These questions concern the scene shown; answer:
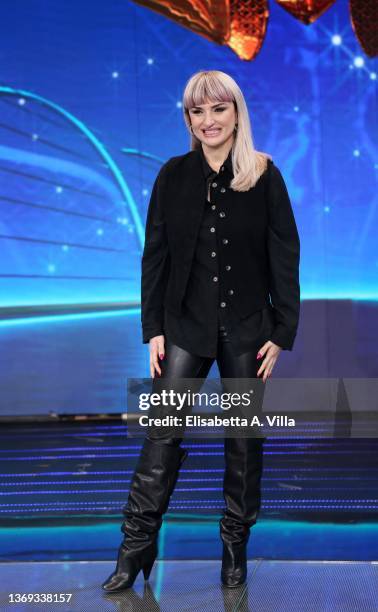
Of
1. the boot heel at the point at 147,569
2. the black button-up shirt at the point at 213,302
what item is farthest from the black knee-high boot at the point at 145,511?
the black button-up shirt at the point at 213,302

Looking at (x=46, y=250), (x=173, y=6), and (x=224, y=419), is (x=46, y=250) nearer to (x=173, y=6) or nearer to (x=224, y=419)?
(x=173, y=6)

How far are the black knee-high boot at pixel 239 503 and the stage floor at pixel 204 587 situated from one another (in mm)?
60

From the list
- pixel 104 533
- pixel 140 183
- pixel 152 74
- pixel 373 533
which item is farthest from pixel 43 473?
pixel 152 74

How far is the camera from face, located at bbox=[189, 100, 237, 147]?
7.84 ft

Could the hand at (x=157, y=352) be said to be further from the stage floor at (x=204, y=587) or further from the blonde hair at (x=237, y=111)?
the stage floor at (x=204, y=587)

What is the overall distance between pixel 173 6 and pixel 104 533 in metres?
4.14

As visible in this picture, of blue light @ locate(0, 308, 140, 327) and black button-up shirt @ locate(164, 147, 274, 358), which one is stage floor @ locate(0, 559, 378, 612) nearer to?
black button-up shirt @ locate(164, 147, 274, 358)

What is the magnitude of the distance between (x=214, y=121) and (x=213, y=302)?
1.59 feet

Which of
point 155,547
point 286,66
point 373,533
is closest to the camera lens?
point 155,547

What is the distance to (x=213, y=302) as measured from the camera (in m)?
2.40

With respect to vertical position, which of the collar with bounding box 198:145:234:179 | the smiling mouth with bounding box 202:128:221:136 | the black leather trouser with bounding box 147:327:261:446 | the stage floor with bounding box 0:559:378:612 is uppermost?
the smiling mouth with bounding box 202:128:221:136

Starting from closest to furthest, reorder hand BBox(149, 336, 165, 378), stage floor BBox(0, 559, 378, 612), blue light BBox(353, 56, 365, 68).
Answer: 1. stage floor BBox(0, 559, 378, 612)
2. hand BBox(149, 336, 165, 378)
3. blue light BBox(353, 56, 365, 68)

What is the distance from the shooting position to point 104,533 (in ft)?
10.3

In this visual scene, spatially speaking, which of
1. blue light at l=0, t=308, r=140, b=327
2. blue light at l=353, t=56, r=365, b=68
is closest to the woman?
blue light at l=0, t=308, r=140, b=327
